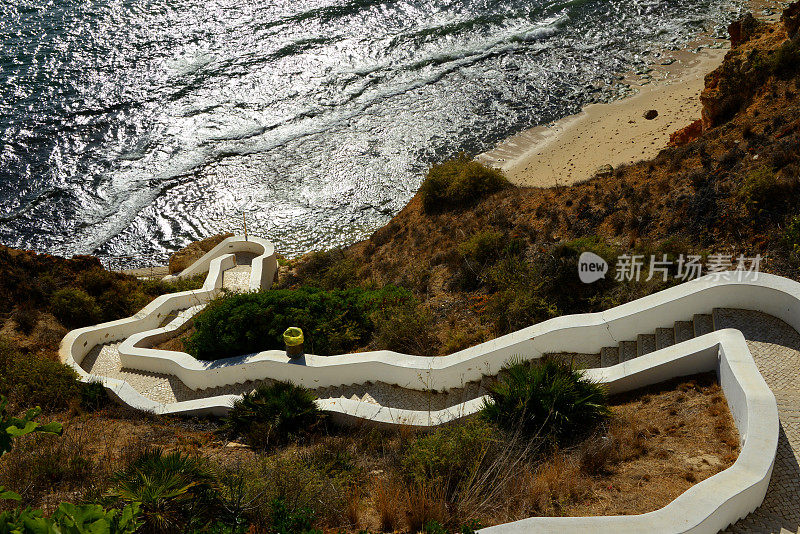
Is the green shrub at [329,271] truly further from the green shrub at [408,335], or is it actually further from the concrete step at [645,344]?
the concrete step at [645,344]

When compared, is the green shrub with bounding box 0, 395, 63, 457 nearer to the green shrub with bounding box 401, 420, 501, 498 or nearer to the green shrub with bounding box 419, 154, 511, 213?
the green shrub with bounding box 401, 420, 501, 498

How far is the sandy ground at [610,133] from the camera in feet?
73.4

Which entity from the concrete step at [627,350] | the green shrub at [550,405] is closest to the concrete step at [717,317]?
the concrete step at [627,350]

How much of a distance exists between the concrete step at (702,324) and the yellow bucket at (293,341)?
615cm

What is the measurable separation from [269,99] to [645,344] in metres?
27.0

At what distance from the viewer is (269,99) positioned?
104 feet

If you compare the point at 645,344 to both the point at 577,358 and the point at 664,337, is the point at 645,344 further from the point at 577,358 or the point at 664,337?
the point at 577,358

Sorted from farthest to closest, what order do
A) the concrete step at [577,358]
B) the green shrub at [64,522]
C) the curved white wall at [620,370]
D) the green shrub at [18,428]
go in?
the concrete step at [577,358] → the curved white wall at [620,370] → the green shrub at [18,428] → the green shrub at [64,522]

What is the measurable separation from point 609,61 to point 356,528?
31.1 metres

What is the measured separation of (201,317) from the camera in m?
11.8

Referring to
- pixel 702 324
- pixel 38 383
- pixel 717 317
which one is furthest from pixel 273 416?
pixel 717 317

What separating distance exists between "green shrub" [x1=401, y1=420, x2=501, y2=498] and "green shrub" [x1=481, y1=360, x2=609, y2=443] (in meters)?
0.35

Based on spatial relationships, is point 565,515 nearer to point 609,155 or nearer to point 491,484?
point 491,484

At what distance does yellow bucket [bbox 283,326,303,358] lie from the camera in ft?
33.1
